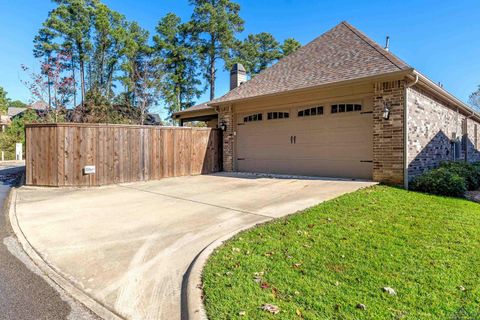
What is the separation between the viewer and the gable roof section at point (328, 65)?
8.39 m

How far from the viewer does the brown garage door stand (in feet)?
28.1

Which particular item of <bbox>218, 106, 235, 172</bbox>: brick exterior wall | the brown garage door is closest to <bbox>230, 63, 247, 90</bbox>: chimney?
<bbox>218, 106, 235, 172</bbox>: brick exterior wall

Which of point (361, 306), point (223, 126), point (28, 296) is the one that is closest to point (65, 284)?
point (28, 296)

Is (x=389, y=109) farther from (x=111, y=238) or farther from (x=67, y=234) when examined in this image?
(x=67, y=234)

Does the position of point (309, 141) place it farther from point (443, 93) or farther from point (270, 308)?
point (270, 308)

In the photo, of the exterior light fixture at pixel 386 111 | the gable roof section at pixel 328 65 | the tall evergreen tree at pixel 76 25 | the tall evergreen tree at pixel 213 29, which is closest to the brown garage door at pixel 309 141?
the exterior light fixture at pixel 386 111

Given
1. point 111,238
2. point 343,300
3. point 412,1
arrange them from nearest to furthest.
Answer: point 343,300 → point 111,238 → point 412,1

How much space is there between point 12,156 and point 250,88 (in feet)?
82.7

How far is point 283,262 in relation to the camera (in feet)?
10.3

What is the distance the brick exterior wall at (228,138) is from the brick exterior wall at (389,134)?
5945mm

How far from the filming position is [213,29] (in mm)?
27500

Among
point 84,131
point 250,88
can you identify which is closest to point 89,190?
point 84,131

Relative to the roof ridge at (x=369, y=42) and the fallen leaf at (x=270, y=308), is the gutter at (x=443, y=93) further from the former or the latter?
the fallen leaf at (x=270, y=308)

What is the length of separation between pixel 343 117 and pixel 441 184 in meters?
3.28
